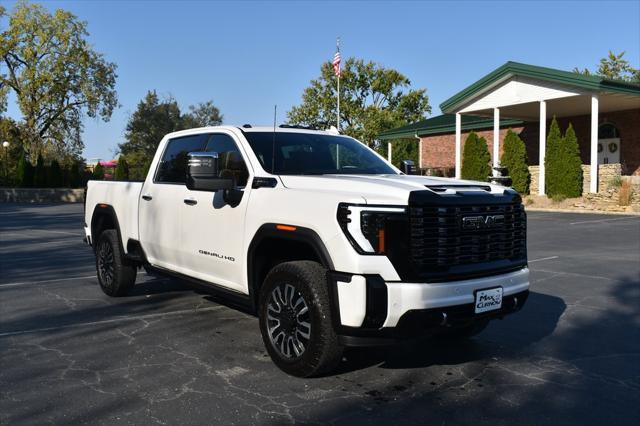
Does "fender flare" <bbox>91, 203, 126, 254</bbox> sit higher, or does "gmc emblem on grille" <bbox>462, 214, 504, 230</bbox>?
"gmc emblem on grille" <bbox>462, 214, 504, 230</bbox>

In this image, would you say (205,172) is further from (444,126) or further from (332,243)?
(444,126)

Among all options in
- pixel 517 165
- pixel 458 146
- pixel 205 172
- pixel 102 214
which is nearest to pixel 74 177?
pixel 458 146

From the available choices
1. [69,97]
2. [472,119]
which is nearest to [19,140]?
[69,97]

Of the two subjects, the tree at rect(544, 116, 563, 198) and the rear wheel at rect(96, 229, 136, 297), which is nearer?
the rear wheel at rect(96, 229, 136, 297)

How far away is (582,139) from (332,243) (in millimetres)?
28703

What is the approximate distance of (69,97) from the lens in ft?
150

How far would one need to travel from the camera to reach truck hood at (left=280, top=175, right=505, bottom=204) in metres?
3.87

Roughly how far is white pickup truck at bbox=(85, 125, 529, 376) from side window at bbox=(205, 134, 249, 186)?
0.04ft

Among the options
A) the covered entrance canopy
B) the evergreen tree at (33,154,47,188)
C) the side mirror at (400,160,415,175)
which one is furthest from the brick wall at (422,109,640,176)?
the evergreen tree at (33,154,47,188)

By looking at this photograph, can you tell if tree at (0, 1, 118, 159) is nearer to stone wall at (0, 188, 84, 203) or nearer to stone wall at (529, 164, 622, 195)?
stone wall at (0, 188, 84, 203)

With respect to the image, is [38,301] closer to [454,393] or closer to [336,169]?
[336,169]

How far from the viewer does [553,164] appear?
81.9 feet

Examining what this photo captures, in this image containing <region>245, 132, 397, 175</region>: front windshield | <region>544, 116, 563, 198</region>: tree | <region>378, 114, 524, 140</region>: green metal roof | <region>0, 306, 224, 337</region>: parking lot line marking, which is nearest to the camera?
<region>245, 132, 397, 175</region>: front windshield

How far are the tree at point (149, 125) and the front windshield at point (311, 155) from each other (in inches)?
2528
